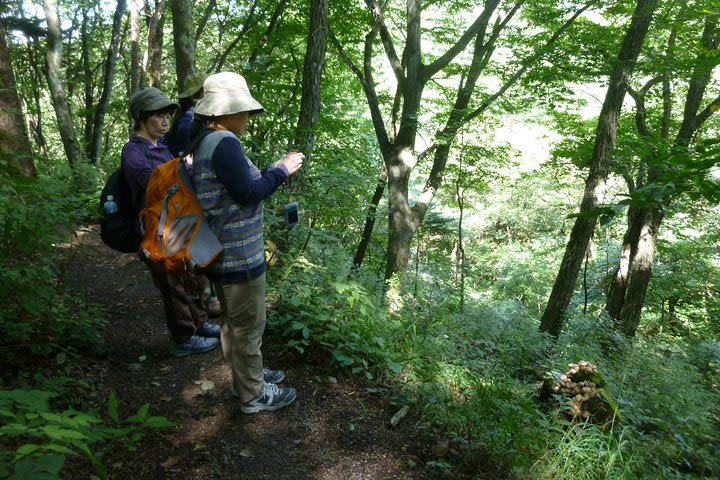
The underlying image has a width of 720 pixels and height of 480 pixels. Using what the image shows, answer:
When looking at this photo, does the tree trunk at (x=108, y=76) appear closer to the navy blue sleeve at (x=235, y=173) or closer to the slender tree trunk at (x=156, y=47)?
the slender tree trunk at (x=156, y=47)

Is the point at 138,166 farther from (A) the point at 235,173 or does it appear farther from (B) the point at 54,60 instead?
(B) the point at 54,60

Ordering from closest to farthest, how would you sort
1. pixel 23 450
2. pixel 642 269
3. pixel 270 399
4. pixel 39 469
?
pixel 39 469
pixel 23 450
pixel 270 399
pixel 642 269

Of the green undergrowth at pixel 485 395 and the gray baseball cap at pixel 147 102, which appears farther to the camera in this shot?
the gray baseball cap at pixel 147 102

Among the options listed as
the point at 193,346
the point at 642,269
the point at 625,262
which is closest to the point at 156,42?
the point at 193,346

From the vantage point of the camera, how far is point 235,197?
2691mm

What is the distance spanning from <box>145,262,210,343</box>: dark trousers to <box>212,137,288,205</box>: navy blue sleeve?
1.33 metres

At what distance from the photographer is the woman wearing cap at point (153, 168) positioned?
3.53 metres

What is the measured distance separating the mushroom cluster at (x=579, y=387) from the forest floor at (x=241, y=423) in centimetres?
149

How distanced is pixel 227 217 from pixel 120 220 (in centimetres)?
133

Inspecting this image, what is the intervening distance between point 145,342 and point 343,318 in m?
1.99

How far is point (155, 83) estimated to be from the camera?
10.3 metres

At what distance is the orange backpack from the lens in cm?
273

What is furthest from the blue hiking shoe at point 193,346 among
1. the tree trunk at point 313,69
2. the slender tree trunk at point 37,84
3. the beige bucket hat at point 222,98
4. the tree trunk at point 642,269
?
the slender tree trunk at point 37,84

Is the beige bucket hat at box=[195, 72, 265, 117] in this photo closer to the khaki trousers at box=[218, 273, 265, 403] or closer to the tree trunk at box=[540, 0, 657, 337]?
the khaki trousers at box=[218, 273, 265, 403]
